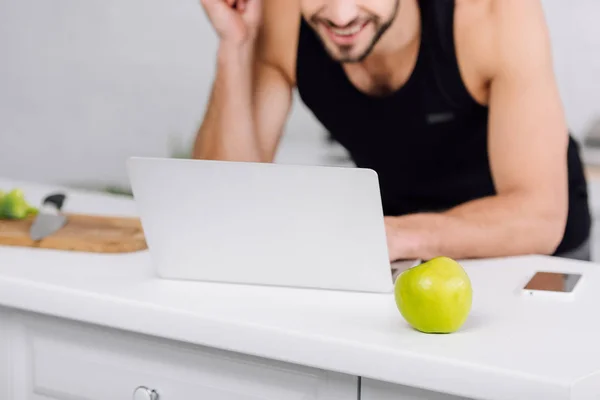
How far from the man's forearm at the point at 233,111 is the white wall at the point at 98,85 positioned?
0.05m

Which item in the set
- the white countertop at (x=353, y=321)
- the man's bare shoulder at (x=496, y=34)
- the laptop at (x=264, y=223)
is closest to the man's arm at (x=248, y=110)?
the man's bare shoulder at (x=496, y=34)

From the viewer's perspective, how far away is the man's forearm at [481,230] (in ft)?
5.62

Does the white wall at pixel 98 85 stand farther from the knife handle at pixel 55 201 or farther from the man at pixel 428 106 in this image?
the knife handle at pixel 55 201

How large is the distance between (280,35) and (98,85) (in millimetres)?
556

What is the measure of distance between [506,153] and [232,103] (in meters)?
0.67

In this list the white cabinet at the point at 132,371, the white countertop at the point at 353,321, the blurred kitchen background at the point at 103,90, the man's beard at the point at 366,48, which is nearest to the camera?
the white countertop at the point at 353,321

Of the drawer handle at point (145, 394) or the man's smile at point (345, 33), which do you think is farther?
the man's smile at point (345, 33)

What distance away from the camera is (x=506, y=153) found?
2.02 m

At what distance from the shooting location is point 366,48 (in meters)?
2.19

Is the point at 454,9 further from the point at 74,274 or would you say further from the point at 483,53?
the point at 74,274

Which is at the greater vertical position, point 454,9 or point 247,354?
point 454,9

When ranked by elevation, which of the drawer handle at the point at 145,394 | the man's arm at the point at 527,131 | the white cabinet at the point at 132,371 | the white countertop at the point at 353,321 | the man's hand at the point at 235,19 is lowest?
the drawer handle at the point at 145,394

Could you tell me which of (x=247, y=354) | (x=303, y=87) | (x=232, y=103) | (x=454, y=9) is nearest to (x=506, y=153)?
(x=454, y=9)

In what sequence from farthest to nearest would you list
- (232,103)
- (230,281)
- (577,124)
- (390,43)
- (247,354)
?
(232,103)
(390,43)
(577,124)
(230,281)
(247,354)
